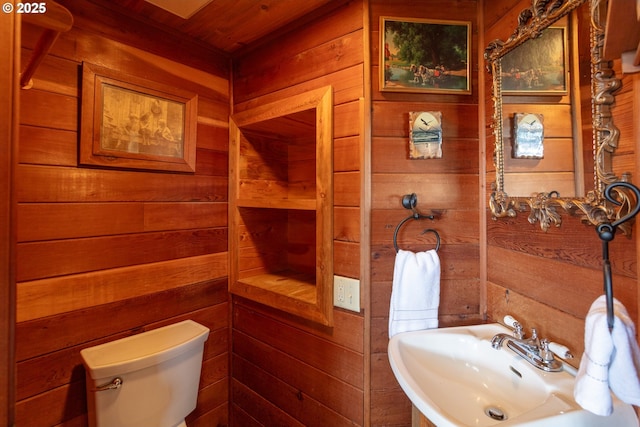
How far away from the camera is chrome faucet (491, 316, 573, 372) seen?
754 mm

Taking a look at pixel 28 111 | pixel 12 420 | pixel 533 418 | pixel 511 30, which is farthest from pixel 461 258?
pixel 28 111

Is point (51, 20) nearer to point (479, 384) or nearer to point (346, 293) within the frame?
point (346, 293)

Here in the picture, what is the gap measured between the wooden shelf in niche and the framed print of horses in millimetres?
270

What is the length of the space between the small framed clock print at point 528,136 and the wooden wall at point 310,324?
0.54 meters

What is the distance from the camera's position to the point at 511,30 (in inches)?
37.4

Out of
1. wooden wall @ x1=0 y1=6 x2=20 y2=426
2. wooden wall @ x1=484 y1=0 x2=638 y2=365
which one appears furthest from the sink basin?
wooden wall @ x1=0 y1=6 x2=20 y2=426

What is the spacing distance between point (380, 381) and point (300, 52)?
148 cm

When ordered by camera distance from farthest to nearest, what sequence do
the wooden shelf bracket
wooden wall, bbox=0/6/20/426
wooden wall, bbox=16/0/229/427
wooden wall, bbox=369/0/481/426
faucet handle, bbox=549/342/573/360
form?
wooden wall, bbox=369/0/481/426 → wooden wall, bbox=16/0/229/427 → faucet handle, bbox=549/342/573/360 → the wooden shelf bracket → wooden wall, bbox=0/6/20/426

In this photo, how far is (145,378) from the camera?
103 cm

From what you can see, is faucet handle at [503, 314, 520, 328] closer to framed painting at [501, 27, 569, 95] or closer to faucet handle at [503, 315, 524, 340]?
faucet handle at [503, 315, 524, 340]

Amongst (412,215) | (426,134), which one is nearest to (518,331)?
(412,215)

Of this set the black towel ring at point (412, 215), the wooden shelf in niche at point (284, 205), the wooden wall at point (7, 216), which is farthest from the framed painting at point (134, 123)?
the black towel ring at point (412, 215)

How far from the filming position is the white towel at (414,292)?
97 centimetres

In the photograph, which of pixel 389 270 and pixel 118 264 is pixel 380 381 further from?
pixel 118 264
